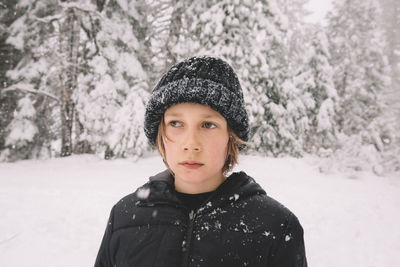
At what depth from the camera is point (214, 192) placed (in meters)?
1.45

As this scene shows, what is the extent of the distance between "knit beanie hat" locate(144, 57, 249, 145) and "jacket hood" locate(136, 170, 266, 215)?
0.33 meters

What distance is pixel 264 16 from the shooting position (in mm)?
10828

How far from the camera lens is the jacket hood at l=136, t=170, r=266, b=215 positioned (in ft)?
A: 4.70

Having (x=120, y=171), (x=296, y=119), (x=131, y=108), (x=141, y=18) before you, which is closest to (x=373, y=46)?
(x=296, y=119)

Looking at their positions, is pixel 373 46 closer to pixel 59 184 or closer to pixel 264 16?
pixel 264 16

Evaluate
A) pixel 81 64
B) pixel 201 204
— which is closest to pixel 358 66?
pixel 81 64

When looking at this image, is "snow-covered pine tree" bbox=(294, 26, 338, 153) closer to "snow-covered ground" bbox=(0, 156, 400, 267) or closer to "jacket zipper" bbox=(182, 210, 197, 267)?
"snow-covered ground" bbox=(0, 156, 400, 267)

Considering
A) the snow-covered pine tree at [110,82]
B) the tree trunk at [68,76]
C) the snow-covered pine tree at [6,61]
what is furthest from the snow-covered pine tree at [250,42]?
the snow-covered pine tree at [6,61]

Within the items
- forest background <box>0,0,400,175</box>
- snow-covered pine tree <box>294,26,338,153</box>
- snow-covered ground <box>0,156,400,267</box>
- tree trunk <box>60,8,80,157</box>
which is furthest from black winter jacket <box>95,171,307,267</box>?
snow-covered pine tree <box>294,26,338,153</box>

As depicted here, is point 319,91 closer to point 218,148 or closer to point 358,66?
point 358,66

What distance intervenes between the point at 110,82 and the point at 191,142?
34.2ft

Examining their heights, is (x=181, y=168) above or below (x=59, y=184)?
above

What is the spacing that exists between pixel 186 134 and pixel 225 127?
27 cm

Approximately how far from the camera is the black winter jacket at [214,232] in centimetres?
133
